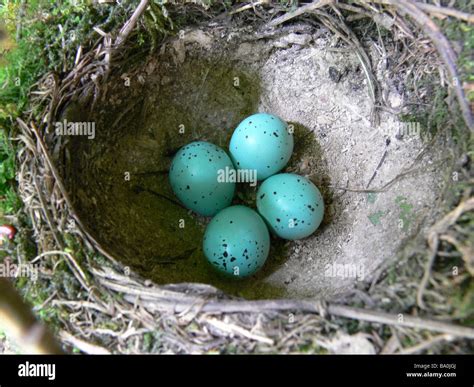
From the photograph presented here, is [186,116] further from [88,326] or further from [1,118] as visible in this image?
[88,326]

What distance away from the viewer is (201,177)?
7.82 ft

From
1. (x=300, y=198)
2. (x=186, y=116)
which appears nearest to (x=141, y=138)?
(x=186, y=116)

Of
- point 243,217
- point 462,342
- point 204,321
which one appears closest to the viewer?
point 462,342

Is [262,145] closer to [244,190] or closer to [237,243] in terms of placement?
[244,190]

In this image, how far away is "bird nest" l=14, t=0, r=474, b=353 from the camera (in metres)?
1.70

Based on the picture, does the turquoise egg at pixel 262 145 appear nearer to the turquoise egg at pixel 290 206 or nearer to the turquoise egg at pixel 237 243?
the turquoise egg at pixel 290 206

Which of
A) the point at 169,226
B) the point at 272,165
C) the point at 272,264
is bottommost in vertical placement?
the point at 272,264

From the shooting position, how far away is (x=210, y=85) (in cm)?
273

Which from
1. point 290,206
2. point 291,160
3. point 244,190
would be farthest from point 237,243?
point 291,160

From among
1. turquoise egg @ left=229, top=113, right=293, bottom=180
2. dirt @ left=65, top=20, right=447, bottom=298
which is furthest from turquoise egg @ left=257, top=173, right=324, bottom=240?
dirt @ left=65, top=20, right=447, bottom=298

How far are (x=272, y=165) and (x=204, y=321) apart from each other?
1.07 m

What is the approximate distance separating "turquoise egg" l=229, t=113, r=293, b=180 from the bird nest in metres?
0.25

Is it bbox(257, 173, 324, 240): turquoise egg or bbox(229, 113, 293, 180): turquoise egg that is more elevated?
bbox(229, 113, 293, 180): turquoise egg

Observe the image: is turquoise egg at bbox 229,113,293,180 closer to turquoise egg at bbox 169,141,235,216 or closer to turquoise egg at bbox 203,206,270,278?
turquoise egg at bbox 169,141,235,216
